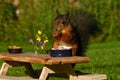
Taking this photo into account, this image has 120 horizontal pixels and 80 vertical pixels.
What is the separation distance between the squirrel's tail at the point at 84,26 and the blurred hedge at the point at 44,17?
8.50m

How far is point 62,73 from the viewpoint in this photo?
8008 mm

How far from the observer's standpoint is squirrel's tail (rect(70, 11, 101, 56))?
826cm

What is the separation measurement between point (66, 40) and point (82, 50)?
463 mm

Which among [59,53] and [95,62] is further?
[95,62]

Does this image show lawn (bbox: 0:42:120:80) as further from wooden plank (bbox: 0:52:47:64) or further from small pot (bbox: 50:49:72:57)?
small pot (bbox: 50:49:72:57)

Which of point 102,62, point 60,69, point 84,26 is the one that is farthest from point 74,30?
point 102,62

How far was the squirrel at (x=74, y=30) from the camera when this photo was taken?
782cm

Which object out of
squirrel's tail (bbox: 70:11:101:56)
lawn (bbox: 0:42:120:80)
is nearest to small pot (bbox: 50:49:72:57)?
squirrel's tail (bbox: 70:11:101:56)

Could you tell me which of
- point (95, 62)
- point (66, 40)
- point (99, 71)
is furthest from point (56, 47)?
point (95, 62)

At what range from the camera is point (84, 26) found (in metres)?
8.34

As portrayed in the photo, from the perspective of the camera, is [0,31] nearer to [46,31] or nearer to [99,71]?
[46,31]

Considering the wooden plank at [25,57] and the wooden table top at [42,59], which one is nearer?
the wooden table top at [42,59]

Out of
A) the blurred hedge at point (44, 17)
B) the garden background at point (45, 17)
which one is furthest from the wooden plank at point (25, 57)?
the blurred hedge at point (44, 17)

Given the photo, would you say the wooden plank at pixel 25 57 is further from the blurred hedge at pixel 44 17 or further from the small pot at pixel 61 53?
the blurred hedge at pixel 44 17
